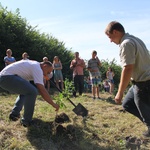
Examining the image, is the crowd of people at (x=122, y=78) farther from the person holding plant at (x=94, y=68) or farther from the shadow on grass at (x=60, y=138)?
the person holding plant at (x=94, y=68)

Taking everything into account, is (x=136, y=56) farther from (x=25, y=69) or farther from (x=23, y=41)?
(x=23, y=41)

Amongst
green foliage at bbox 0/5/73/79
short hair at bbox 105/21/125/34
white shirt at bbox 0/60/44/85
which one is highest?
green foliage at bbox 0/5/73/79

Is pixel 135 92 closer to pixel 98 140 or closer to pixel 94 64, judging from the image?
pixel 98 140

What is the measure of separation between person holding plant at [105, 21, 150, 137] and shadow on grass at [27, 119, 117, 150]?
102 centimetres

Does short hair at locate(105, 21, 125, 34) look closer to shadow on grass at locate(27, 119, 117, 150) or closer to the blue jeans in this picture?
the blue jeans

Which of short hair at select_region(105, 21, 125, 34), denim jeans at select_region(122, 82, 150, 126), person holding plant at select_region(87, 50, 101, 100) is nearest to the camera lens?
short hair at select_region(105, 21, 125, 34)

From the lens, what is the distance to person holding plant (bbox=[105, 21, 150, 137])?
4.01 metres

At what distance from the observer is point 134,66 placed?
13.8ft

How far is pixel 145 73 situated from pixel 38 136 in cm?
218

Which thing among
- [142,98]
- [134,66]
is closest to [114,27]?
[134,66]

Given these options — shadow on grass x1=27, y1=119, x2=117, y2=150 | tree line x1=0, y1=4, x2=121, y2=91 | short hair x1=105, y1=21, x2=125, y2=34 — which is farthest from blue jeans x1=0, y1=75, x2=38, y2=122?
tree line x1=0, y1=4, x2=121, y2=91

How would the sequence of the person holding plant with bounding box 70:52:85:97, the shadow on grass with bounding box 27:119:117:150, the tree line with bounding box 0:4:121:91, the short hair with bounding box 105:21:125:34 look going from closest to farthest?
the short hair with bounding box 105:21:125:34 < the shadow on grass with bounding box 27:119:117:150 < the person holding plant with bounding box 70:52:85:97 < the tree line with bounding box 0:4:121:91

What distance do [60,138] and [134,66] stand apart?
1.82 metres

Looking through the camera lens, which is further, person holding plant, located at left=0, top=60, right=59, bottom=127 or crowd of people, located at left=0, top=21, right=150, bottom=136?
person holding plant, located at left=0, top=60, right=59, bottom=127
